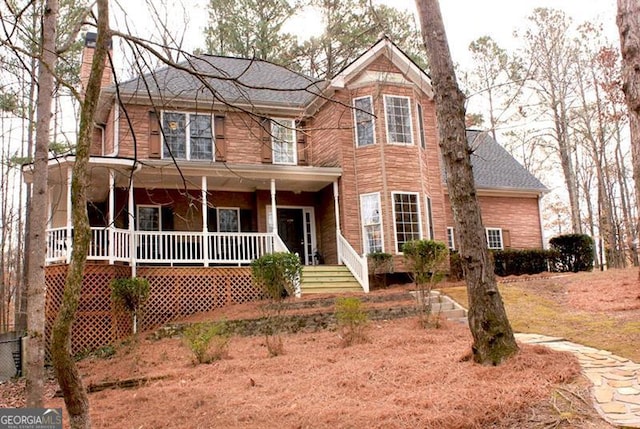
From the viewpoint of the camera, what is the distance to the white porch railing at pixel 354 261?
47.2 ft

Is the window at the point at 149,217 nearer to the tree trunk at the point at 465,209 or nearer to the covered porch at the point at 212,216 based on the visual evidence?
the covered porch at the point at 212,216

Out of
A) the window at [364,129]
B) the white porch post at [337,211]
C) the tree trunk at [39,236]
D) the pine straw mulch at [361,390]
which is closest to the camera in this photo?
the pine straw mulch at [361,390]

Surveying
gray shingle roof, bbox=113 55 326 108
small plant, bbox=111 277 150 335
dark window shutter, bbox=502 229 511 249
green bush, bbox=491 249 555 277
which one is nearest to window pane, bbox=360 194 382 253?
gray shingle roof, bbox=113 55 326 108

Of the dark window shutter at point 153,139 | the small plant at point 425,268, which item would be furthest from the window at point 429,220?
the dark window shutter at point 153,139

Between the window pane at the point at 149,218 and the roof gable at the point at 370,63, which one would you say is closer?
the roof gable at the point at 370,63

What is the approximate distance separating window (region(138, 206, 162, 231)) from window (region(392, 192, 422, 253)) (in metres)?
7.06

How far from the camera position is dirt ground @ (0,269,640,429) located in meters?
4.74

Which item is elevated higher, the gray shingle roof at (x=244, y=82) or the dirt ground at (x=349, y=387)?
the gray shingle roof at (x=244, y=82)

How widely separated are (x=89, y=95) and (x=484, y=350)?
468 centimetres

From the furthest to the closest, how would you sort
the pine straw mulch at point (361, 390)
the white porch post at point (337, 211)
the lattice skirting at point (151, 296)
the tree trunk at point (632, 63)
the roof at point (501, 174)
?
the roof at point (501, 174) < the white porch post at point (337, 211) < the lattice skirting at point (151, 296) < the pine straw mulch at point (361, 390) < the tree trunk at point (632, 63)

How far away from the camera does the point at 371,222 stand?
15.6 m


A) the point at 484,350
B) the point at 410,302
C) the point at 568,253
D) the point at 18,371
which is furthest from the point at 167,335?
the point at 568,253

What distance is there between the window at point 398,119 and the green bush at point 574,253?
21.6 feet

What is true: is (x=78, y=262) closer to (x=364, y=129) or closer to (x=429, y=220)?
(x=364, y=129)
